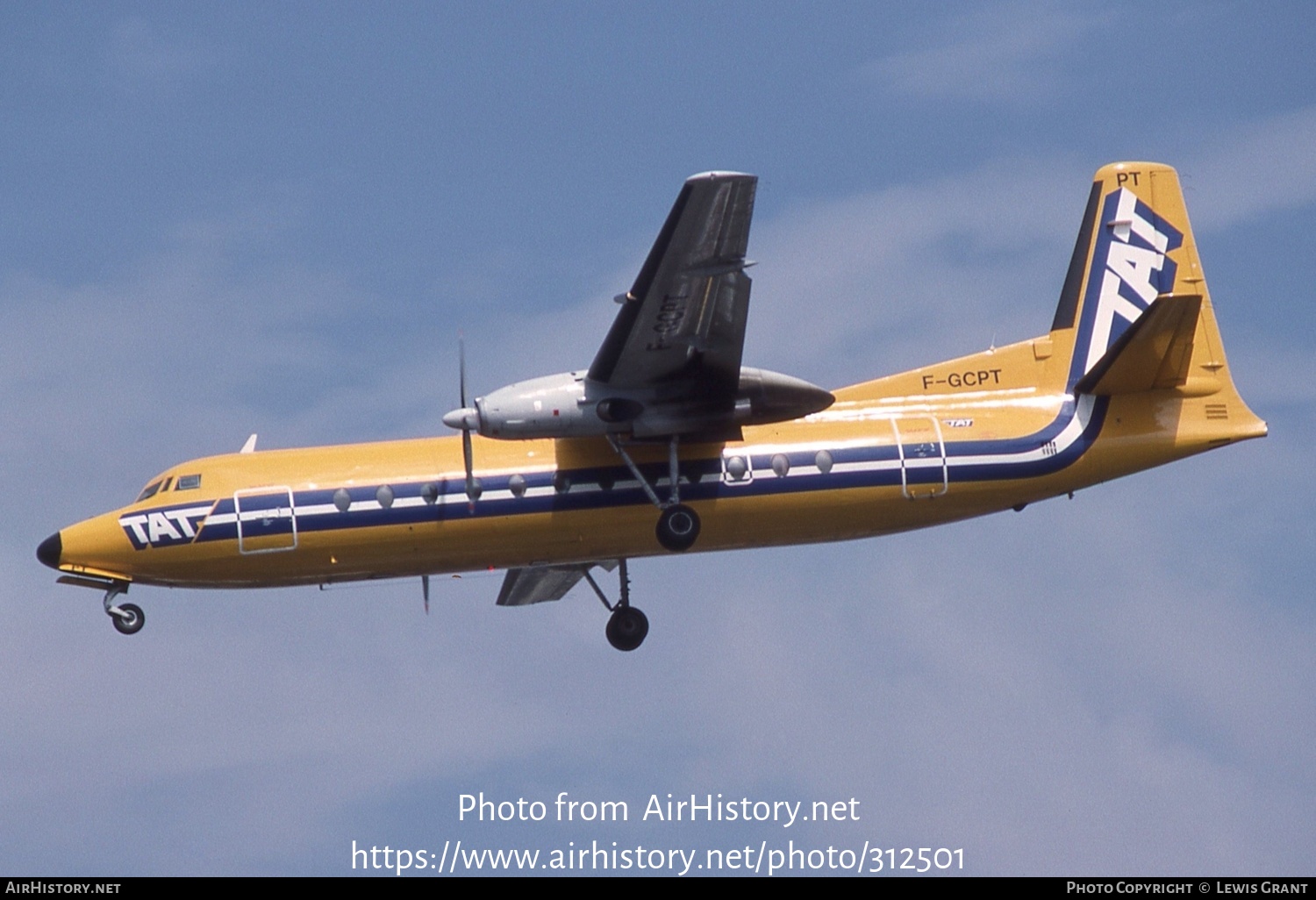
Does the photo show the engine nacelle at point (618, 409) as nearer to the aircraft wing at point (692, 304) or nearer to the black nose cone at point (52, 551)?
the aircraft wing at point (692, 304)

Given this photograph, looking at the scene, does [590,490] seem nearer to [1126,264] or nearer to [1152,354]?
[1152,354]

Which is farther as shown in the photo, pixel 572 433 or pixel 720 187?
pixel 572 433

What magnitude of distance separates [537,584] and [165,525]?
6.41 meters

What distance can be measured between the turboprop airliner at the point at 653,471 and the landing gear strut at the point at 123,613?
0.08 ft

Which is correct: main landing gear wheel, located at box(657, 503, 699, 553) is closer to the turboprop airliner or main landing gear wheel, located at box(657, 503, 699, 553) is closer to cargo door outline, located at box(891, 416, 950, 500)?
the turboprop airliner

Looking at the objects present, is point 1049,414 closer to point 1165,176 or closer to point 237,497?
point 1165,176

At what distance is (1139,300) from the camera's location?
2914 centimetres

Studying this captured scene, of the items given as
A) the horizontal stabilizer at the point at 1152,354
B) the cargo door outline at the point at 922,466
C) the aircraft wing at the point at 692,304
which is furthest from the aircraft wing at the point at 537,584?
the horizontal stabilizer at the point at 1152,354

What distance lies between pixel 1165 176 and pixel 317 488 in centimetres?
1394

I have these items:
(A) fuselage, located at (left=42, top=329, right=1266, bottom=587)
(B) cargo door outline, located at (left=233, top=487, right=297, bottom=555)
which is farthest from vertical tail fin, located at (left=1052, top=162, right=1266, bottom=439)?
(B) cargo door outline, located at (left=233, top=487, right=297, bottom=555)

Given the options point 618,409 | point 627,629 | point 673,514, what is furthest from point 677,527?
point 627,629

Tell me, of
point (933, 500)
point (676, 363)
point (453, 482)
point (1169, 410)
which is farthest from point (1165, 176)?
point (453, 482)

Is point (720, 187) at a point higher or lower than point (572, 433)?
higher
